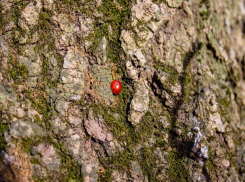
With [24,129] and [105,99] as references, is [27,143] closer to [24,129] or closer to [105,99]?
[24,129]

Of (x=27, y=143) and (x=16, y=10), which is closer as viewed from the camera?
(x=27, y=143)

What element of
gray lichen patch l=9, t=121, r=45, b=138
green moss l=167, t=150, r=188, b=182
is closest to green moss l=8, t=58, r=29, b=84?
gray lichen patch l=9, t=121, r=45, b=138

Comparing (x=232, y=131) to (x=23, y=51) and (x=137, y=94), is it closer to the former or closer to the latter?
Answer: (x=137, y=94)

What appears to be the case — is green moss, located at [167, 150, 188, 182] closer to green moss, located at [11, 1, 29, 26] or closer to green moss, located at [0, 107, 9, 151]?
green moss, located at [0, 107, 9, 151]

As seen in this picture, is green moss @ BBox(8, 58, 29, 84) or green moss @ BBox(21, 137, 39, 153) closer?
green moss @ BBox(21, 137, 39, 153)

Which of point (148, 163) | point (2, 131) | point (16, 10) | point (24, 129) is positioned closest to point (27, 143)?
point (24, 129)

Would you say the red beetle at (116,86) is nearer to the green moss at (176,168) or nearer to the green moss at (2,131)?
the green moss at (176,168)
